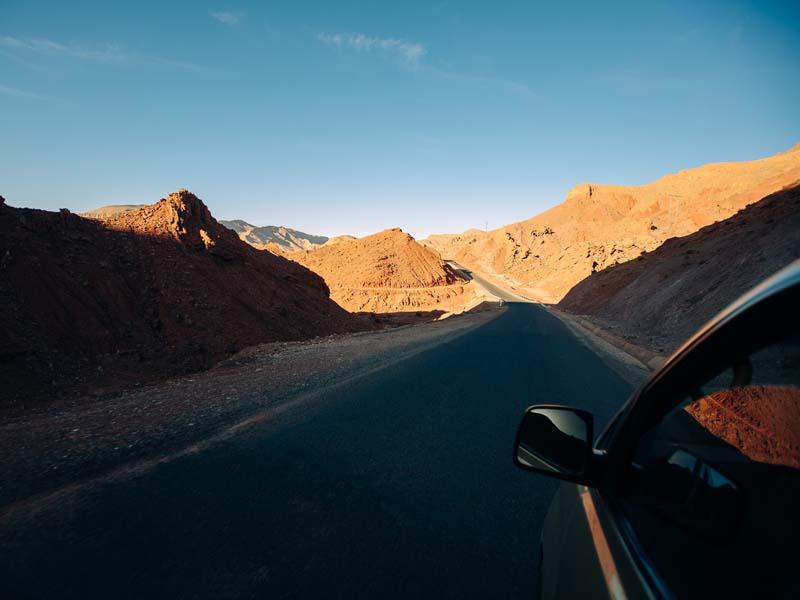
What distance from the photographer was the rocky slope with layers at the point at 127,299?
11703mm

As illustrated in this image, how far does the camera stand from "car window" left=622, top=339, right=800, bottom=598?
3.15 ft

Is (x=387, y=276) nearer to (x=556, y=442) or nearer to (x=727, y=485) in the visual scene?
(x=556, y=442)

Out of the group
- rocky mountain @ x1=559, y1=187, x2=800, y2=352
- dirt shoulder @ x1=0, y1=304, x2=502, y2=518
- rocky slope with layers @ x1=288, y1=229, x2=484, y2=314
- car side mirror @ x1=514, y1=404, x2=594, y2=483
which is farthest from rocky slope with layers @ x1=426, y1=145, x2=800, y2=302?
car side mirror @ x1=514, y1=404, x2=594, y2=483

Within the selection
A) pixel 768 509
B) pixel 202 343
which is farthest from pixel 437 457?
pixel 202 343

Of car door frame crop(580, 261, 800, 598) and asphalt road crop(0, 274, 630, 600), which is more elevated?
car door frame crop(580, 261, 800, 598)

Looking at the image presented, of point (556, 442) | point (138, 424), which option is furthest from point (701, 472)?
point (138, 424)

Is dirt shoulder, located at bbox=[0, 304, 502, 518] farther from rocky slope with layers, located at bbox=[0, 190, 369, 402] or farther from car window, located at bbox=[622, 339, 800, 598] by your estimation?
car window, located at bbox=[622, 339, 800, 598]

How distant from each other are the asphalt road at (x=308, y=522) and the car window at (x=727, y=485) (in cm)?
138

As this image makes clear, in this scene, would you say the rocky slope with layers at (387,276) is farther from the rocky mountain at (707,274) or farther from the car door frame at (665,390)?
the car door frame at (665,390)

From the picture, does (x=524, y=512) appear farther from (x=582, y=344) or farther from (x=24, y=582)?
(x=582, y=344)

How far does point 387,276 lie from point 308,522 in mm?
53719

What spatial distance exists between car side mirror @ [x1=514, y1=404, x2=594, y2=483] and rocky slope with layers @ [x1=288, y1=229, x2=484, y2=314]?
42.1 meters

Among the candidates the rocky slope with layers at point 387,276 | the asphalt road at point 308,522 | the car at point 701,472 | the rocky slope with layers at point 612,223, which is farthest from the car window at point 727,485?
the rocky slope with layers at point 612,223

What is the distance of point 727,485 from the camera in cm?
112
